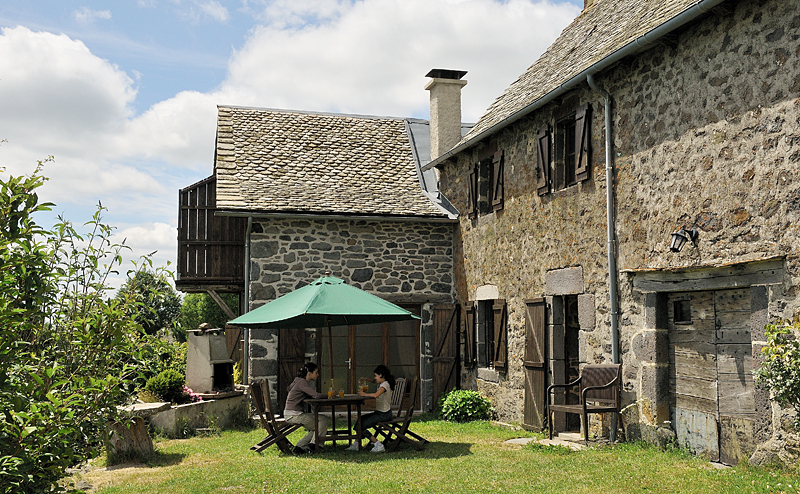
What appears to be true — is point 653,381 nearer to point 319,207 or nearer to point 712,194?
point 712,194

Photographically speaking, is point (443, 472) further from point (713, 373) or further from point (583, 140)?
point (583, 140)

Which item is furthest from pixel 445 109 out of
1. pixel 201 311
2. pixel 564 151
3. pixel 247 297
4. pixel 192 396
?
pixel 201 311

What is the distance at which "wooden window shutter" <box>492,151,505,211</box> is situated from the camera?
1115 centimetres

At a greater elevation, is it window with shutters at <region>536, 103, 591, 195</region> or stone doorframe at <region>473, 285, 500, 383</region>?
window with shutters at <region>536, 103, 591, 195</region>

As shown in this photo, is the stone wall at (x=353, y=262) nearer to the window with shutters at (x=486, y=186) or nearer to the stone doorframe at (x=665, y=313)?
the window with shutters at (x=486, y=186)

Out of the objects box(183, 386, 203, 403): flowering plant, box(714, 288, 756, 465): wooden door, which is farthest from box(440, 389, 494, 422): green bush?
box(714, 288, 756, 465): wooden door

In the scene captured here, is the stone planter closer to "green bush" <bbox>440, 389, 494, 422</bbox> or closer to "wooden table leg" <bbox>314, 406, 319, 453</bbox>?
"wooden table leg" <bbox>314, 406, 319, 453</bbox>

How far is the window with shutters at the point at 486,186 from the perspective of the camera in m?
11.2

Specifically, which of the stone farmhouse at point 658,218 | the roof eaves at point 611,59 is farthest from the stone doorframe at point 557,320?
the roof eaves at point 611,59

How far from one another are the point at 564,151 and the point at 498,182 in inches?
74.1

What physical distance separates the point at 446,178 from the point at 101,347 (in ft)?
34.1

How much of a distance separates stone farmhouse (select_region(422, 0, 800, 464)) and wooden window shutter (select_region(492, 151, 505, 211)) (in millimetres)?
35

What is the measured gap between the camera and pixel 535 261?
395 inches

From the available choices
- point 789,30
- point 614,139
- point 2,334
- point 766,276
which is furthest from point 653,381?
point 2,334
